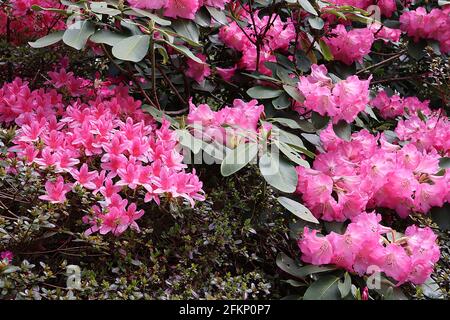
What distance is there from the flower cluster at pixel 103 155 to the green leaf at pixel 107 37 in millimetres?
206

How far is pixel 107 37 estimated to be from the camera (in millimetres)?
1463

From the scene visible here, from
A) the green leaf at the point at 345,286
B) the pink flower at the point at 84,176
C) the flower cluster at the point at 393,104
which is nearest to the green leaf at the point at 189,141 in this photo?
the pink flower at the point at 84,176

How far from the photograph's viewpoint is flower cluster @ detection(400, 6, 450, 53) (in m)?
2.02

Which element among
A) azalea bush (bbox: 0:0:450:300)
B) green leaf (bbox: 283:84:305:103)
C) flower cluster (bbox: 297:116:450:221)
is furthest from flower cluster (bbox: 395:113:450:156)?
green leaf (bbox: 283:84:305:103)

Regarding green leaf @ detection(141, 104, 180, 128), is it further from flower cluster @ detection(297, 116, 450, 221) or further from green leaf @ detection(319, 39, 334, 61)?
green leaf @ detection(319, 39, 334, 61)

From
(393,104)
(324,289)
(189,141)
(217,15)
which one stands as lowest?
(393,104)

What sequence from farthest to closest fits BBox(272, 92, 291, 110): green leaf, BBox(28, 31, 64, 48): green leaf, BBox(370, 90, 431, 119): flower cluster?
BBox(370, 90, 431, 119): flower cluster, BBox(272, 92, 291, 110): green leaf, BBox(28, 31, 64, 48): green leaf

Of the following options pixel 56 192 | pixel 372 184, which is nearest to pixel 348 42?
pixel 372 184

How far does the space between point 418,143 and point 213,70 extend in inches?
28.0

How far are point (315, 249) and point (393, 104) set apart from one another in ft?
3.23

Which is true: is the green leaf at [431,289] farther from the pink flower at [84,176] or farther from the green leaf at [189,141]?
the pink flower at [84,176]

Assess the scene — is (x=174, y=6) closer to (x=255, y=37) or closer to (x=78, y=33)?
(x=78, y=33)

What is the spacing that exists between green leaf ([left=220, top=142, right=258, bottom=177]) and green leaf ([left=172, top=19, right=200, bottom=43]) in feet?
1.39

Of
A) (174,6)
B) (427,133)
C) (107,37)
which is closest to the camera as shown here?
(107,37)
